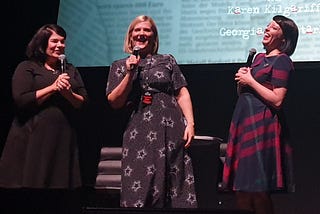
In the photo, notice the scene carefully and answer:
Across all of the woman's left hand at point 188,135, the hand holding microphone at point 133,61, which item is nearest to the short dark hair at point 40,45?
the hand holding microphone at point 133,61

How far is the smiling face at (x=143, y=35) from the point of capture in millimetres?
2652

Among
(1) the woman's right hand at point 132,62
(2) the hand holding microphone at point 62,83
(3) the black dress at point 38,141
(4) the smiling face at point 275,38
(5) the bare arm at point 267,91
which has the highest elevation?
(4) the smiling face at point 275,38

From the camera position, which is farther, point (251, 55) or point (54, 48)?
point (54, 48)

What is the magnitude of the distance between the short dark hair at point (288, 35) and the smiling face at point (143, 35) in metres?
0.63

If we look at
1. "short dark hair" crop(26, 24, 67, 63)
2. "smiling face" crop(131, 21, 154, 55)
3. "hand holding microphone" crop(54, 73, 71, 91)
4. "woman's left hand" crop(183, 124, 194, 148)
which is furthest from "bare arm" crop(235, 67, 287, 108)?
"short dark hair" crop(26, 24, 67, 63)

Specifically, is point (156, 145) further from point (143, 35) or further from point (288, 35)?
point (288, 35)

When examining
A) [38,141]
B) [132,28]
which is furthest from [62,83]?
[132,28]

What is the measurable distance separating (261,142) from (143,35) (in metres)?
0.72

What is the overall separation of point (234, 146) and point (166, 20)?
1.05m

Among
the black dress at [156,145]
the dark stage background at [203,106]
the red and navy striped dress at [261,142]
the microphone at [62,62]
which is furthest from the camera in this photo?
the dark stage background at [203,106]

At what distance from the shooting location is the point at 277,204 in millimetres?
3395

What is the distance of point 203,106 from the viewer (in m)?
3.63

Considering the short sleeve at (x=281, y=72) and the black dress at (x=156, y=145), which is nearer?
the black dress at (x=156, y=145)

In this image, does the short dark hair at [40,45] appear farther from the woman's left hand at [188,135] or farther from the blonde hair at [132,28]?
the woman's left hand at [188,135]
